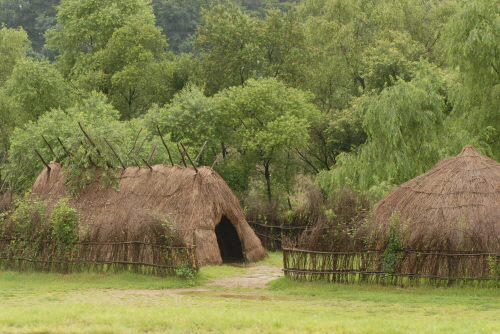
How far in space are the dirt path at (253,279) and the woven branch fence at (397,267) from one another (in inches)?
44.2

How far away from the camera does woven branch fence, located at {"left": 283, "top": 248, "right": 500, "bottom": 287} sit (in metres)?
15.9

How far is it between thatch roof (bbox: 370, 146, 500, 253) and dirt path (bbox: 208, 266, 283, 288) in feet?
12.7

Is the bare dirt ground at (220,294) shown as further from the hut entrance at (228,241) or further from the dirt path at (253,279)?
the hut entrance at (228,241)

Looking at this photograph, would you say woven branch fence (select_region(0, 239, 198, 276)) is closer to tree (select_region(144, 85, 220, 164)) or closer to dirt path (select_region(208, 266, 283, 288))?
dirt path (select_region(208, 266, 283, 288))

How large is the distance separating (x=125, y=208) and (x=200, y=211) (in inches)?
100

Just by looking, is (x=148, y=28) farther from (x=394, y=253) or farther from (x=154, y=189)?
(x=394, y=253)

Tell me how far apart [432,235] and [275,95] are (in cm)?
1897

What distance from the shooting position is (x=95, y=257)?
19.8 m

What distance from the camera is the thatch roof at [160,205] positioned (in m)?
20.0

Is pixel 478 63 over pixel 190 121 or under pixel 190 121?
over

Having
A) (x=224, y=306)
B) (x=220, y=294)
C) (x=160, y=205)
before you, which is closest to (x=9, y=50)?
(x=160, y=205)

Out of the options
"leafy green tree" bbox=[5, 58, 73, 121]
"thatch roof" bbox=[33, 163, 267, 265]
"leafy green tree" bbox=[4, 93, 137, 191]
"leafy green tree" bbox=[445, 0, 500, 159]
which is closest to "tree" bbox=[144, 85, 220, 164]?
"leafy green tree" bbox=[4, 93, 137, 191]

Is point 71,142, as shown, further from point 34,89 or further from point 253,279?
point 34,89

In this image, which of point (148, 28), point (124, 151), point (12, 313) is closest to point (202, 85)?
point (148, 28)
